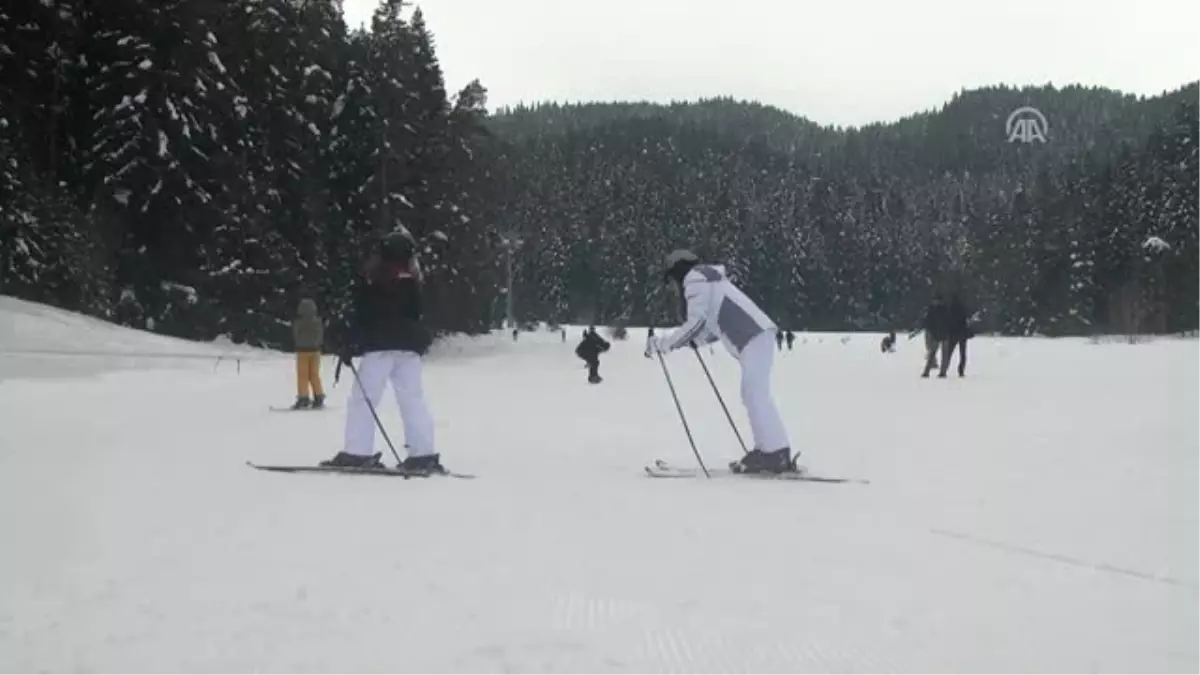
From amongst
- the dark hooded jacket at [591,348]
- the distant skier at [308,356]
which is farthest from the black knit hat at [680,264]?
the dark hooded jacket at [591,348]

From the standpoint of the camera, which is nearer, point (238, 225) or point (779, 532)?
point (779, 532)

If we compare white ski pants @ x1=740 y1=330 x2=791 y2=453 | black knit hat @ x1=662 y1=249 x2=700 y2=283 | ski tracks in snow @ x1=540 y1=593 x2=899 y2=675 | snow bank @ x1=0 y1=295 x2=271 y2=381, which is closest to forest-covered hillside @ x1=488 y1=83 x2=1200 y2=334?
snow bank @ x1=0 y1=295 x2=271 y2=381

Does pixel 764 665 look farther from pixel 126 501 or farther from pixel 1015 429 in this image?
pixel 1015 429

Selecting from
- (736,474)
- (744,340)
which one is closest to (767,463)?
(736,474)

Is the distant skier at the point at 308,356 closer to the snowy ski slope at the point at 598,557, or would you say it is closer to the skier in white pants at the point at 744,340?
the snowy ski slope at the point at 598,557

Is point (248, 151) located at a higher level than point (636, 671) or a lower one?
higher

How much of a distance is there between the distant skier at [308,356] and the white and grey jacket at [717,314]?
7.90 m

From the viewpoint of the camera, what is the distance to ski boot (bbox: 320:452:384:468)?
876 cm

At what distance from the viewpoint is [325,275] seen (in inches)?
1634

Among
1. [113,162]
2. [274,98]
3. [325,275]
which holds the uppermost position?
[274,98]

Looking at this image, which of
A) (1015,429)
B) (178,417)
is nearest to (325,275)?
(178,417)

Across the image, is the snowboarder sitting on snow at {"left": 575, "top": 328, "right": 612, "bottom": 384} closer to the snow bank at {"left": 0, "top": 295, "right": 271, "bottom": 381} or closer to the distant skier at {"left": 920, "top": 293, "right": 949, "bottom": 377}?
the distant skier at {"left": 920, "top": 293, "right": 949, "bottom": 377}

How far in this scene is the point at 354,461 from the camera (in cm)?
878

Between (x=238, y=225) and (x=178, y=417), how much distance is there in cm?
2343
